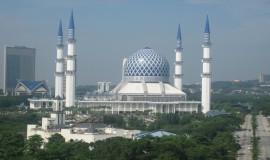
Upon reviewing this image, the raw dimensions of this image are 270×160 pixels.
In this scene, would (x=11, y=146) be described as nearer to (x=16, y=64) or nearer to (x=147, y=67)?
(x=147, y=67)

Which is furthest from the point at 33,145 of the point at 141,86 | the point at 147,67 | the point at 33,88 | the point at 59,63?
the point at 33,88

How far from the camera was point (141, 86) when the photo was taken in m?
65.4

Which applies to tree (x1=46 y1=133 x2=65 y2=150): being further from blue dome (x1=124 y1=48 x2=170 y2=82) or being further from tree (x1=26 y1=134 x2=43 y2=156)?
blue dome (x1=124 y1=48 x2=170 y2=82)

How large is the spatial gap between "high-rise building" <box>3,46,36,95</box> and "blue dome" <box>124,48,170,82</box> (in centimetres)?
4476

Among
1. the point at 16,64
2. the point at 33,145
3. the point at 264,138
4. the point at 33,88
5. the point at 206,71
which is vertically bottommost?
the point at 264,138

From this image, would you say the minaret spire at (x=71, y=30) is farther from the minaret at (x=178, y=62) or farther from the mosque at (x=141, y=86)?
the minaret at (x=178, y=62)

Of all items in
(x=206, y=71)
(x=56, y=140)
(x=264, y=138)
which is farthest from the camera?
(x=206, y=71)

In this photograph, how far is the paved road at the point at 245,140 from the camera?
3580 centimetres

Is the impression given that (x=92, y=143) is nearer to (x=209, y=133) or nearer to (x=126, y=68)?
(x=209, y=133)

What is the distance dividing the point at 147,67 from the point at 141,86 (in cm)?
212

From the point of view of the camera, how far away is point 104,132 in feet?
123

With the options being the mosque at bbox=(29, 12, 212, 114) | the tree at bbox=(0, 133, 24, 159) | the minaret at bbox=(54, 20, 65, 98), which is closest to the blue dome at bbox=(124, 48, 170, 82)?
the mosque at bbox=(29, 12, 212, 114)

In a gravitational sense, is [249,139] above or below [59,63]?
below

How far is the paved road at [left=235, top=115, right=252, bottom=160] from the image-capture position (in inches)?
1409
